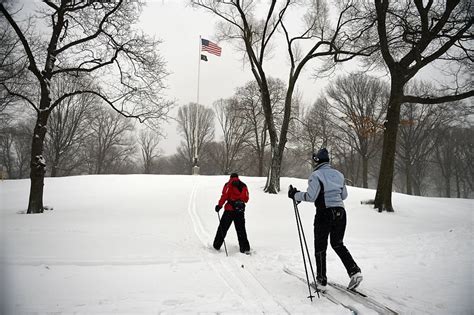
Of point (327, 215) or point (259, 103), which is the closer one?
point (327, 215)

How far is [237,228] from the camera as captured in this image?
19.7ft

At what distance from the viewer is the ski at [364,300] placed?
11.0ft

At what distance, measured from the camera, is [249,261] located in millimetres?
5398

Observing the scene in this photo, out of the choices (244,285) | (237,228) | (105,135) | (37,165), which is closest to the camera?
(244,285)

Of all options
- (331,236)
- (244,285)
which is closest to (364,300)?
(331,236)

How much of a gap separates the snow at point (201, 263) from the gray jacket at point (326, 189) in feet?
4.69

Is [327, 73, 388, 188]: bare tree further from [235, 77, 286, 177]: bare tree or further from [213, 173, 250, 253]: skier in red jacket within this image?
[213, 173, 250, 253]: skier in red jacket

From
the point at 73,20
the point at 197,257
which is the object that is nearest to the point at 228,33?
the point at 73,20

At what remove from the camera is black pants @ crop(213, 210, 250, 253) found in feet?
19.5

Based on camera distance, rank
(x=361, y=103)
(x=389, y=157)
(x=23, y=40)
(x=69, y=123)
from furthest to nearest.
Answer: (x=69, y=123)
(x=361, y=103)
(x=389, y=157)
(x=23, y=40)

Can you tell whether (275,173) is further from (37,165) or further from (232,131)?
(232,131)

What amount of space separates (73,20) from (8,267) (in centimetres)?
1029

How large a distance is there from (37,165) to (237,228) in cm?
906

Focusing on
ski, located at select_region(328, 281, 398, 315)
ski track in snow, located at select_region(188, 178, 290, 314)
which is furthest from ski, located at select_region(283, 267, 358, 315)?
ski track in snow, located at select_region(188, 178, 290, 314)
